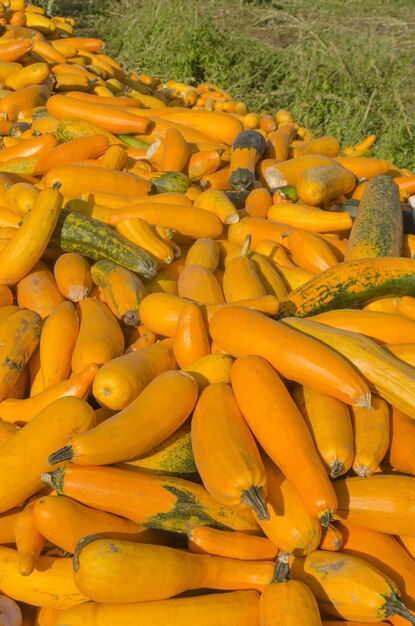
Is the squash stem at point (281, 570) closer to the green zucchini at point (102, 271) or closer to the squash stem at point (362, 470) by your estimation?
the squash stem at point (362, 470)

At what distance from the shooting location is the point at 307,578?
3.92 feet

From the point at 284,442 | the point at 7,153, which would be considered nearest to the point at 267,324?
the point at 284,442

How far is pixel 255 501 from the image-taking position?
1169 millimetres

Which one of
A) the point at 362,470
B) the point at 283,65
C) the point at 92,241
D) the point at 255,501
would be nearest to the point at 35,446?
the point at 255,501

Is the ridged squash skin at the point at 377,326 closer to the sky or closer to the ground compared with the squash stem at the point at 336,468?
closer to the sky

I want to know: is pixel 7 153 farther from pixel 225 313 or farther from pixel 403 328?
pixel 403 328

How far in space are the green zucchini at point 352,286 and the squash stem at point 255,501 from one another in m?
0.73

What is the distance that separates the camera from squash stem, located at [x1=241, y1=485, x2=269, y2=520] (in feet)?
3.82

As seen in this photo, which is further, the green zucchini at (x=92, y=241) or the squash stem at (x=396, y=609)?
the green zucchini at (x=92, y=241)

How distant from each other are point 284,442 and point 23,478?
1.95 ft

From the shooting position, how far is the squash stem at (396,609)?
1.10 meters

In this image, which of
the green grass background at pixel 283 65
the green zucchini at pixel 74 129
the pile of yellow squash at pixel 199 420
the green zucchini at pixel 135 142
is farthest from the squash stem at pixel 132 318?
the green grass background at pixel 283 65

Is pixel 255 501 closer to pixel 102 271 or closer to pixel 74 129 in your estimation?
pixel 102 271

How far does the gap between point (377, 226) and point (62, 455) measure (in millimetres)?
1592
